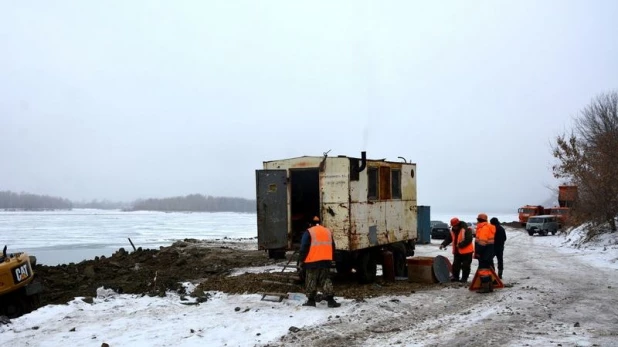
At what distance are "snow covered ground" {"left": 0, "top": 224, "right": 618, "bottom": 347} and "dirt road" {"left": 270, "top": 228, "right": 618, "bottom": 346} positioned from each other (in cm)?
1

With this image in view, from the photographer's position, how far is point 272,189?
1209cm

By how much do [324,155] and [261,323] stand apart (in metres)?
4.53

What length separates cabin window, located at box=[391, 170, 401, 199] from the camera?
13562 mm

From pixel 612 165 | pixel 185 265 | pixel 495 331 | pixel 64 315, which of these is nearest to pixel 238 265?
pixel 185 265

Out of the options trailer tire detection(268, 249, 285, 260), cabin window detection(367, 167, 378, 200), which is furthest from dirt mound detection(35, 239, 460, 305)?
cabin window detection(367, 167, 378, 200)

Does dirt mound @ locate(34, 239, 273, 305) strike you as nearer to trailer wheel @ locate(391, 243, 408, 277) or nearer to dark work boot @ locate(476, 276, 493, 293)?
trailer wheel @ locate(391, 243, 408, 277)

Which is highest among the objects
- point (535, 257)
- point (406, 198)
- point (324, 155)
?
point (324, 155)

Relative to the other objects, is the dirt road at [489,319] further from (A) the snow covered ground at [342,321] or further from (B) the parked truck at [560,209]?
(B) the parked truck at [560,209]

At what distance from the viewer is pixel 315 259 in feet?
32.0

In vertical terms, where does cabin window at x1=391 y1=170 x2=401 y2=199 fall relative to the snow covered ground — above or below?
above

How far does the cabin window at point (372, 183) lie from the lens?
12.3 metres

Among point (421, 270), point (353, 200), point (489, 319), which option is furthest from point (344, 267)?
point (489, 319)

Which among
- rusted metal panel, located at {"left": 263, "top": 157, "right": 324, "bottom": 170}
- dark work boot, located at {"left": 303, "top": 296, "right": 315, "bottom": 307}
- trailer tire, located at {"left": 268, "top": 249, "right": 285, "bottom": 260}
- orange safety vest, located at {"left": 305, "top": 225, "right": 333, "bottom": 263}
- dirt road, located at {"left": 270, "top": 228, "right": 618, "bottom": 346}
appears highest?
rusted metal panel, located at {"left": 263, "top": 157, "right": 324, "bottom": 170}

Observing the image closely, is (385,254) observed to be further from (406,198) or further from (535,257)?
(535,257)
